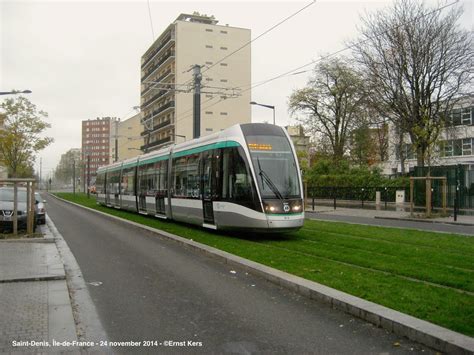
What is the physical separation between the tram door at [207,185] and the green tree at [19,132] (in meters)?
27.5

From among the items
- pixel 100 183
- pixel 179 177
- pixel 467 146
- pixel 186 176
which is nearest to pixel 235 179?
pixel 186 176

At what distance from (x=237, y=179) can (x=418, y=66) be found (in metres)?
21.7

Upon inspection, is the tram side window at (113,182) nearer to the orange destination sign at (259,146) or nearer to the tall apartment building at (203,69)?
the orange destination sign at (259,146)

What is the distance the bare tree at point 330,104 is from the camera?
48.7 m

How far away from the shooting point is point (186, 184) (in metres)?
16.7

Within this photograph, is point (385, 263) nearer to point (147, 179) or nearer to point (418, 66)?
point (147, 179)

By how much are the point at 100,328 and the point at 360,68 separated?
1215 inches

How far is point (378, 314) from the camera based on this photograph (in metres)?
5.42

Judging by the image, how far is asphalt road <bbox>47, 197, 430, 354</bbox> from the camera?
4.87 m

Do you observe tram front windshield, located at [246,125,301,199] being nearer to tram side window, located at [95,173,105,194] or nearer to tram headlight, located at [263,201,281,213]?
tram headlight, located at [263,201,281,213]

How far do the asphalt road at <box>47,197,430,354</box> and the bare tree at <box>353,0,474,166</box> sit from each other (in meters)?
22.4

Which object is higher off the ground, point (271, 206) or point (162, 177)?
point (162, 177)

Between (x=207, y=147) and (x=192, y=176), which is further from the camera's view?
(x=192, y=176)

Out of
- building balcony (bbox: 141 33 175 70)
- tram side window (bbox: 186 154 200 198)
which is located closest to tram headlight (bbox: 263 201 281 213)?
tram side window (bbox: 186 154 200 198)
